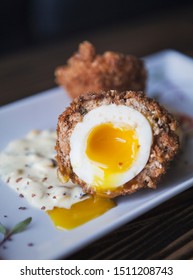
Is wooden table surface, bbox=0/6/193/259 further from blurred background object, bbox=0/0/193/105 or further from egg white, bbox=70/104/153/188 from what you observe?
egg white, bbox=70/104/153/188

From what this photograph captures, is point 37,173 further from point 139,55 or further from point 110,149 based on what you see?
point 139,55

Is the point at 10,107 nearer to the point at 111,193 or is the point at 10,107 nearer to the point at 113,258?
the point at 111,193

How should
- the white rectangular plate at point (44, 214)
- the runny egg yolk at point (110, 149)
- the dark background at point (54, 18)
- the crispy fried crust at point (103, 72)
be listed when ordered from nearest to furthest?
the white rectangular plate at point (44, 214) < the runny egg yolk at point (110, 149) < the crispy fried crust at point (103, 72) < the dark background at point (54, 18)

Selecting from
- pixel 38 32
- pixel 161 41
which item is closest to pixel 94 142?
pixel 161 41

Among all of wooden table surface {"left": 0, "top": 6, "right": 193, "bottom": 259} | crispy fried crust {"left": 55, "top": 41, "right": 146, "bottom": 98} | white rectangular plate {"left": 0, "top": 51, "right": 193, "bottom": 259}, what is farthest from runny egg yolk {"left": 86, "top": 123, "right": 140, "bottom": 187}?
crispy fried crust {"left": 55, "top": 41, "right": 146, "bottom": 98}

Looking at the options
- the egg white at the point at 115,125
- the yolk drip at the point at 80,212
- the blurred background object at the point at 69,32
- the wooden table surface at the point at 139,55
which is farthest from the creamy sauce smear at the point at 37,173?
the blurred background object at the point at 69,32

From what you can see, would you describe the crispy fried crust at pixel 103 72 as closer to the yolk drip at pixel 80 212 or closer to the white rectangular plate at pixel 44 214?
the white rectangular plate at pixel 44 214

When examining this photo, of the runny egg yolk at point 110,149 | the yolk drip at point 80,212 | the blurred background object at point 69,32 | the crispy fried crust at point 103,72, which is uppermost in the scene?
the blurred background object at point 69,32

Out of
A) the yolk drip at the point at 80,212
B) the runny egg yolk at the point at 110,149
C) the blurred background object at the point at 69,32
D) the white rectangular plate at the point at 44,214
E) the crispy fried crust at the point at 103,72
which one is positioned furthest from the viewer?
the blurred background object at the point at 69,32
